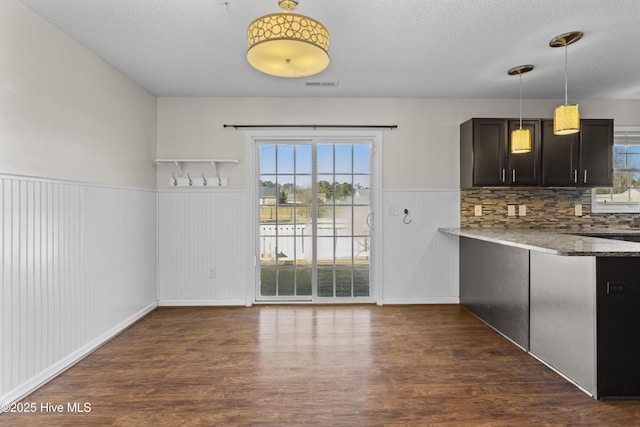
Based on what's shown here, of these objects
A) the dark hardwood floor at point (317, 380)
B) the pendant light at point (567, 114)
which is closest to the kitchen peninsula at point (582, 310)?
the dark hardwood floor at point (317, 380)

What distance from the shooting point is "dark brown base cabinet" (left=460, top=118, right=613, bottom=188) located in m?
3.83

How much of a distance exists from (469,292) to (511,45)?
8.16 ft

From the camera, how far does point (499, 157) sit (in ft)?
12.6

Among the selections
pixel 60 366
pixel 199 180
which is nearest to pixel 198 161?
pixel 199 180

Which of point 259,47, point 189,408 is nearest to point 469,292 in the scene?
point 189,408

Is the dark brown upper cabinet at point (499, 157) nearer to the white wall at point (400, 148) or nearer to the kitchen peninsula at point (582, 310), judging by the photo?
the white wall at point (400, 148)

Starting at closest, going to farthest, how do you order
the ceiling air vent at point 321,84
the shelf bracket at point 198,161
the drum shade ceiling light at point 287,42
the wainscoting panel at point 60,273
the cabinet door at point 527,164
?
1. the drum shade ceiling light at point 287,42
2. the wainscoting panel at point 60,273
3. the ceiling air vent at point 321,84
4. the cabinet door at point 527,164
5. the shelf bracket at point 198,161

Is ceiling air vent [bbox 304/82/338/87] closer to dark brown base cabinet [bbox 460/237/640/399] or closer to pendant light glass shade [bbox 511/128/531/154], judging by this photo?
pendant light glass shade [bbox 511/128/531/154]

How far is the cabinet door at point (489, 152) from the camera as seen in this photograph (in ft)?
12.6

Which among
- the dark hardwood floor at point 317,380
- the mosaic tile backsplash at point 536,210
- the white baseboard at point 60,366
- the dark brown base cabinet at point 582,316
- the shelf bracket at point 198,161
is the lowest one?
the dark hardwood floor at point 317,380

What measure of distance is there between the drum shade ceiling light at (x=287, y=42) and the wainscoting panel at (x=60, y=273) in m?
1.66

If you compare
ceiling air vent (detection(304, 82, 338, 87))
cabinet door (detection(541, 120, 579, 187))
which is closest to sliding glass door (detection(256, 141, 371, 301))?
ceiling air vent (detection(304, 82, 338, 87))

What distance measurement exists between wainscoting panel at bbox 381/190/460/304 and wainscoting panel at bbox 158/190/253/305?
169cm

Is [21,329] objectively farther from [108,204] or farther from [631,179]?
[631,179]
